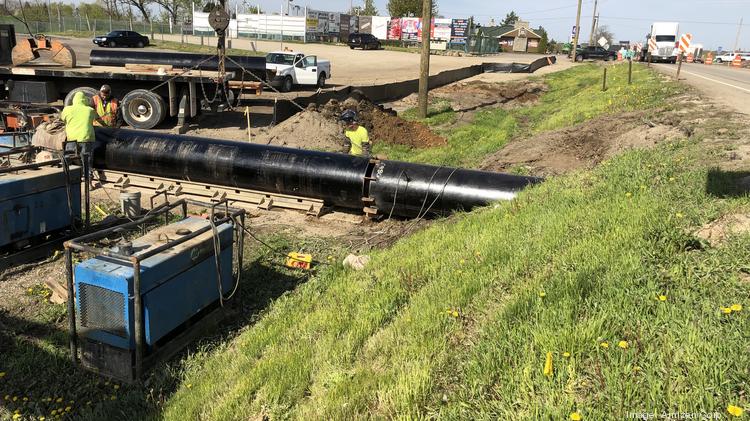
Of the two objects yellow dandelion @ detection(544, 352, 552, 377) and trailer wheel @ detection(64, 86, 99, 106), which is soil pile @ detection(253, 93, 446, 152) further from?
yellow dandelion @ detection(544, 352, 552, 377)

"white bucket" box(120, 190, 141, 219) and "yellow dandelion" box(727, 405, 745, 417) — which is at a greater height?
"yellow dandelion" box(727, 405, 745, 417)

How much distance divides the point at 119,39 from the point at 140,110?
36.5 metres


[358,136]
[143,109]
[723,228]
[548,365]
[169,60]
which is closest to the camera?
[548,365]

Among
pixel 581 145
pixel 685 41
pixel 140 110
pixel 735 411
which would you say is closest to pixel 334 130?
pixel 140 110

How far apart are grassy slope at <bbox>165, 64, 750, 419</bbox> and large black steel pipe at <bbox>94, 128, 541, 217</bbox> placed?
2166mm

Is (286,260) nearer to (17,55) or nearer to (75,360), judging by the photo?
(75,360)

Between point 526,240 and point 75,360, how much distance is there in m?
4.38

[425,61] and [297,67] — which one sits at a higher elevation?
[425,61]

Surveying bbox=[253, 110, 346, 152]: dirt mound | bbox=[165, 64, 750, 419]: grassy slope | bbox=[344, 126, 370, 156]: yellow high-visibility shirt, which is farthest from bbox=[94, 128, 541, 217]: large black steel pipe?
bbox=[253, 110, 346, 152]: dirt mound

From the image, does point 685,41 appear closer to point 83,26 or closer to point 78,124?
point 78,124

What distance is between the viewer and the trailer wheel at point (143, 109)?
15.9m

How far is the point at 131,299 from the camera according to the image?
4.62 metres

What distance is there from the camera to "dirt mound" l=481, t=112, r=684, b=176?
A: 10.3 metres

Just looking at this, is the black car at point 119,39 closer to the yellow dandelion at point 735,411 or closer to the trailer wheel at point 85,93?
the trailer wheel at point 85,93
